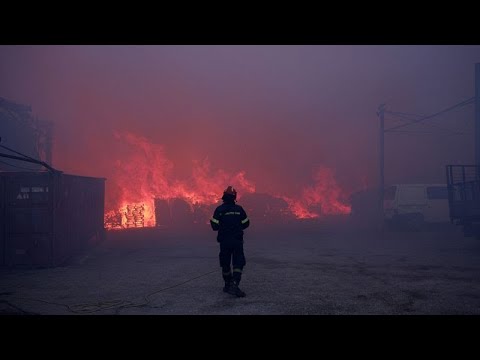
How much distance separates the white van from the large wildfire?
855cm

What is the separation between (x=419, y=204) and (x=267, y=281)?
36.6ft

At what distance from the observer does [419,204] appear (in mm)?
15672

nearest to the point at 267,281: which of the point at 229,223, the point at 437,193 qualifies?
the point at 229,223

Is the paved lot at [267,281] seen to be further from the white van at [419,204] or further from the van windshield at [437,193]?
the van windshield at [437,193]

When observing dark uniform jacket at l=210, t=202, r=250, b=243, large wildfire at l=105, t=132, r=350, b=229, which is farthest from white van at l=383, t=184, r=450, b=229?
dark uniform jacket at l=210, t=202, r=250, b=243

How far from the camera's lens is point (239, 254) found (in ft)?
20.7

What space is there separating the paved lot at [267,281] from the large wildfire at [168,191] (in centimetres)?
785

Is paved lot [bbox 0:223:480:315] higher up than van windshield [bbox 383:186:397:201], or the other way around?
van windshield [bbox 383:186:397:201]

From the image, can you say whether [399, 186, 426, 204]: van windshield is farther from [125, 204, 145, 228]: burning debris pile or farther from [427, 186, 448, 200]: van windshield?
[125, 204, 145, 228]: burning debris pile

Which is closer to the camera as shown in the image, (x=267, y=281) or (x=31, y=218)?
(x=267, y=281)

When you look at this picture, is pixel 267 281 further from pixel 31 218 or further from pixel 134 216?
pixel 134 216

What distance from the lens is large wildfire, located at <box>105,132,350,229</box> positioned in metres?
20.5

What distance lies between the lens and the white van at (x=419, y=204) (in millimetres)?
15641

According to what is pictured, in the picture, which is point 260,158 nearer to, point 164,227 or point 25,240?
point 164,227
